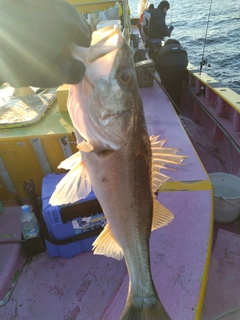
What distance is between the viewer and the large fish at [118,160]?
1.30 metres

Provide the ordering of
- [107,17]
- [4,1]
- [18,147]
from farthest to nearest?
[107,17]
[18,147]
[4,1]

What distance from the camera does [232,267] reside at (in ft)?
9.43

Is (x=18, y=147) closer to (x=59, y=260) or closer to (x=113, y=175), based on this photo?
(x=59, y=260)

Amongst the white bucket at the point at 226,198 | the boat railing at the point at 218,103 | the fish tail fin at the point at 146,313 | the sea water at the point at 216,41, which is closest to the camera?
the fish tail fin at the point at 146,313

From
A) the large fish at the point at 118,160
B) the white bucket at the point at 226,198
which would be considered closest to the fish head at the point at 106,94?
the large fish at the point at 118,160

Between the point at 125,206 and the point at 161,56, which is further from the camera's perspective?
Result: the point at 161,56

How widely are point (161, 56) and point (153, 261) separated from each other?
16.6 ft

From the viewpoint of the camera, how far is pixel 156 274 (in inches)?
79.0

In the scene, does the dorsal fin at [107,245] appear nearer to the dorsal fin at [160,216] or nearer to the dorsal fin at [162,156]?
the dorsal fin at [160,216]

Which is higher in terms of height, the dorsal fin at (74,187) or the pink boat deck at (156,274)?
the dorsal fin at (74,187)

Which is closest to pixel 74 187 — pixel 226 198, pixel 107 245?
pixel 107 245

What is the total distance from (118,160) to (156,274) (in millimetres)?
1046

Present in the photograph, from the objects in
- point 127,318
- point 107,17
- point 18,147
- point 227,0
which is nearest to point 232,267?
point 127,318

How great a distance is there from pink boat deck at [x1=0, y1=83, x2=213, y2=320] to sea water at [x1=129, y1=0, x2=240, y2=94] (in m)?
5.35
